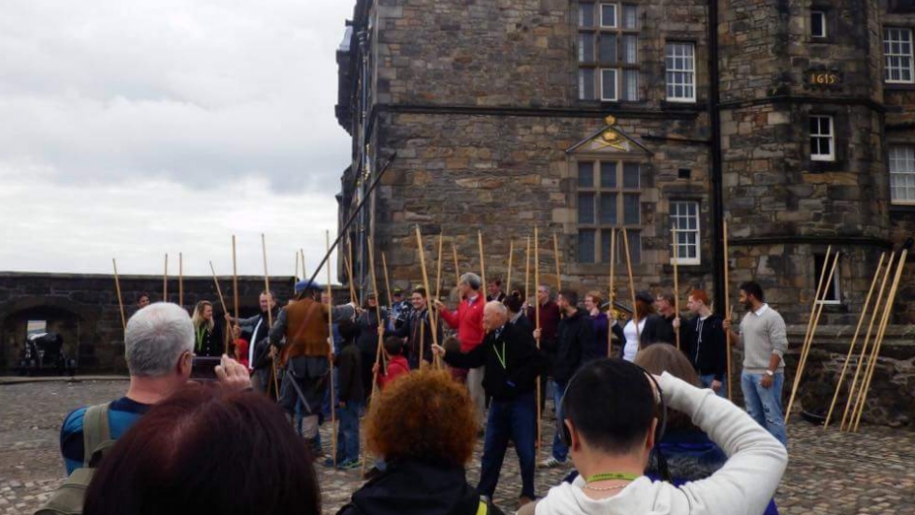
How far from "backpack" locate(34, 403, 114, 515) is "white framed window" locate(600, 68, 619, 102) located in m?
15.4

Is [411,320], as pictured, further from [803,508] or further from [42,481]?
[803,508]

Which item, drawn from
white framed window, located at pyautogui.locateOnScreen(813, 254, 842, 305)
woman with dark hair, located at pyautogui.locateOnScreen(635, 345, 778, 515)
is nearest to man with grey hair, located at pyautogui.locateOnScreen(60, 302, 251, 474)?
woman with dark hair, located at pyautogui.locateOnScreen(635, 345, 778, 515)

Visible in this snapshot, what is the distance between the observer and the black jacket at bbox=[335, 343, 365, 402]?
809 cm

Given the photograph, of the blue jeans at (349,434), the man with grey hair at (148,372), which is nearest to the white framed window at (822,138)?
the blue jeans at (349,434)

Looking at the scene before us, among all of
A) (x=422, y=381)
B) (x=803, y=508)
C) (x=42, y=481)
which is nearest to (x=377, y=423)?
(x=422, y=381)

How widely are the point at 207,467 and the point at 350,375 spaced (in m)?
6.93

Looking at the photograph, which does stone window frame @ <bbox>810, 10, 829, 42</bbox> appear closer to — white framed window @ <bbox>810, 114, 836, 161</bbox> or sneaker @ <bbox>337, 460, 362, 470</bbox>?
white framed window @ <bbox>810, 114, 836, 161</bbox>

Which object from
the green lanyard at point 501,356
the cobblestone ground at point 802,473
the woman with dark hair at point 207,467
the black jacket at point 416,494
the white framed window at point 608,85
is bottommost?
the cobblestone ground at point 802,473

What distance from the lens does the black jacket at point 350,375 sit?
8086mm

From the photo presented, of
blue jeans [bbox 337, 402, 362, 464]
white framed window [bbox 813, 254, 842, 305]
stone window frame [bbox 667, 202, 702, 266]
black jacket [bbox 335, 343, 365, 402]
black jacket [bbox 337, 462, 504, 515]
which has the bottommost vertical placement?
blue jeans [bbox 337, 402, 362, 464]

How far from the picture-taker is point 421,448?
8.89ft

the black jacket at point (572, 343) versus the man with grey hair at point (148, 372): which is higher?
the man with grey hair at point (148, 372)

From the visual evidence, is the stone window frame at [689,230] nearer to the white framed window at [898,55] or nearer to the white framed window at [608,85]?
the white framed window at [608,85]

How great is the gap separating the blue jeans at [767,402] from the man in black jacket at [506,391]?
2.75 meters
